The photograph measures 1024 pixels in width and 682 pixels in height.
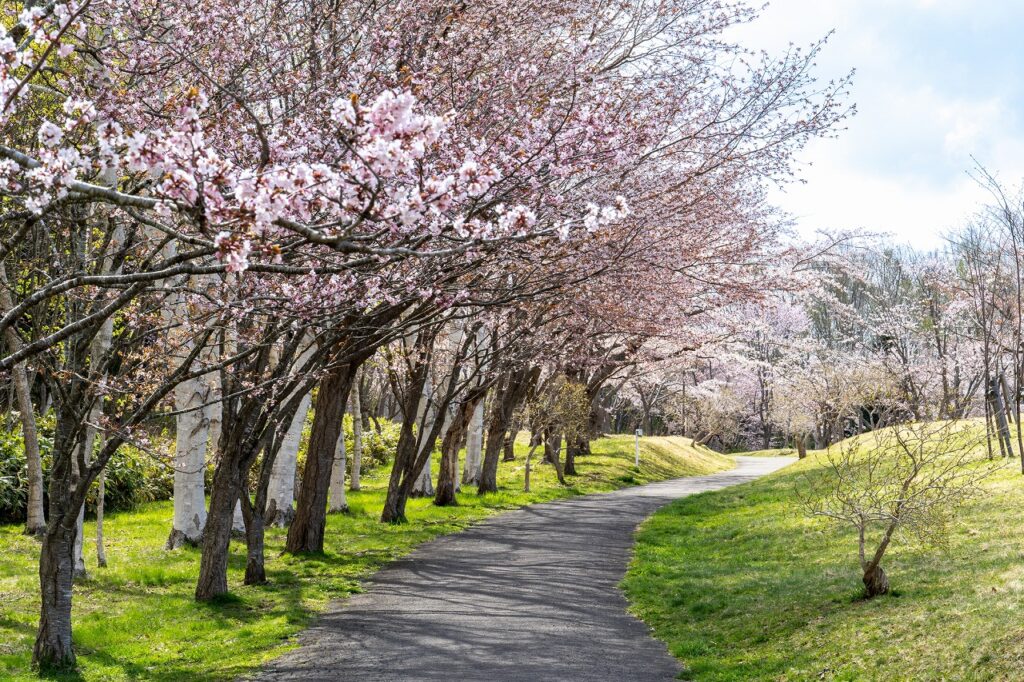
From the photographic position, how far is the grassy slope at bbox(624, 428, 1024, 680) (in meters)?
8.36

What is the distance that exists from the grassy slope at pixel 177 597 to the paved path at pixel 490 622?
53 cm

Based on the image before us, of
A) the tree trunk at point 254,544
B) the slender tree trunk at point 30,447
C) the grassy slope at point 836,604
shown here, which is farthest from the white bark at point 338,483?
the tree trunk at point 254,544

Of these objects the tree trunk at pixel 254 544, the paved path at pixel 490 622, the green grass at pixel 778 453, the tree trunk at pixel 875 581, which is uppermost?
the green grass at pixel 778 453

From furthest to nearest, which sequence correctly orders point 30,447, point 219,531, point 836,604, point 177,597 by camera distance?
point 30,447 → point 177,597 → point 219,531 → point 836,604

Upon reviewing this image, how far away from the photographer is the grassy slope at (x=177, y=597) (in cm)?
937

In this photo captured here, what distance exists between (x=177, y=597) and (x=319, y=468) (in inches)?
151

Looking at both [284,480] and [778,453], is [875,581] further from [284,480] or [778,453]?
[778,453]

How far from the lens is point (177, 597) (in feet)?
39.9

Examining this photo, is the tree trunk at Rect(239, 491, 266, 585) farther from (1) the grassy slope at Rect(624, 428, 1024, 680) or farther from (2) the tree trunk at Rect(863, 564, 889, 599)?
(2) the tree trunk at Rect(863, 564, 889, 599)

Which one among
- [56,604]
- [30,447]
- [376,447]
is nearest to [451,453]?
[376,447]

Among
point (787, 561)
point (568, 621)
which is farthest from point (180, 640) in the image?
point (787, 561)

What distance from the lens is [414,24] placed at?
9633mm

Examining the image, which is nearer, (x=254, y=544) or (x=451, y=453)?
(x=254, y=544)

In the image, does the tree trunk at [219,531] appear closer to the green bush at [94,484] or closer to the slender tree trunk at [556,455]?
the green bush at [94,484]
